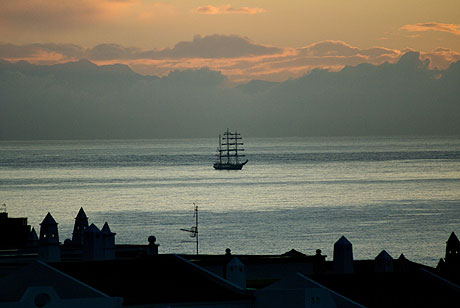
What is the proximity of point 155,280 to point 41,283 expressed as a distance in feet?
12.2

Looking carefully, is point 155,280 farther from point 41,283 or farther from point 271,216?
point 271,216

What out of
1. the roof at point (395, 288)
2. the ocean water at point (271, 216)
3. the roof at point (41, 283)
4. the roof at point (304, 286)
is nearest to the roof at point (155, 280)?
the roof at point (304, 286)

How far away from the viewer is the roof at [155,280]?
1161 inches

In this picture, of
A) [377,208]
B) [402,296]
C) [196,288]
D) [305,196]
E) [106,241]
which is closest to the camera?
[196,288]

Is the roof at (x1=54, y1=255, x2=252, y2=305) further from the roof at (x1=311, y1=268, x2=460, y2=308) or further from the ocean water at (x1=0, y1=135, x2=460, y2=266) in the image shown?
the ocean water at (x1=0, y1=135, x2=460, y2=266)

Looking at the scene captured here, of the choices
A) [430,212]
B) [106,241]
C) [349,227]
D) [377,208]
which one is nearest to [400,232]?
[349,227]

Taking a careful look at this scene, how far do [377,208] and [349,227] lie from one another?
1145 inches

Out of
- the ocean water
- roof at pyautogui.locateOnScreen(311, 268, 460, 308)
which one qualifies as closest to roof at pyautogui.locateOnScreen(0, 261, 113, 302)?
roof at pyautogui.locateOnScreen(311, 268, 460, 308)

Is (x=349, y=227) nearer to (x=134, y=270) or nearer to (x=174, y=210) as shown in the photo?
(x=174, y=210)

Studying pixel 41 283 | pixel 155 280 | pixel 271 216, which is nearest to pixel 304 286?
pixel 155 280

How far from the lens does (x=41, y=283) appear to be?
28.5m

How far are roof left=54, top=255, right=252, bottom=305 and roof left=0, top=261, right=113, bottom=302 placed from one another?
1082 millimetres

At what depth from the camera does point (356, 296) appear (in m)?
32.2

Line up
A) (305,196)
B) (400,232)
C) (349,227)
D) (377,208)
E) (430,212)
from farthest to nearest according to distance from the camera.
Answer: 1. (305,196)
2. (377,208)
3. (430,212)
4. (349,227)
5. (400,232)
